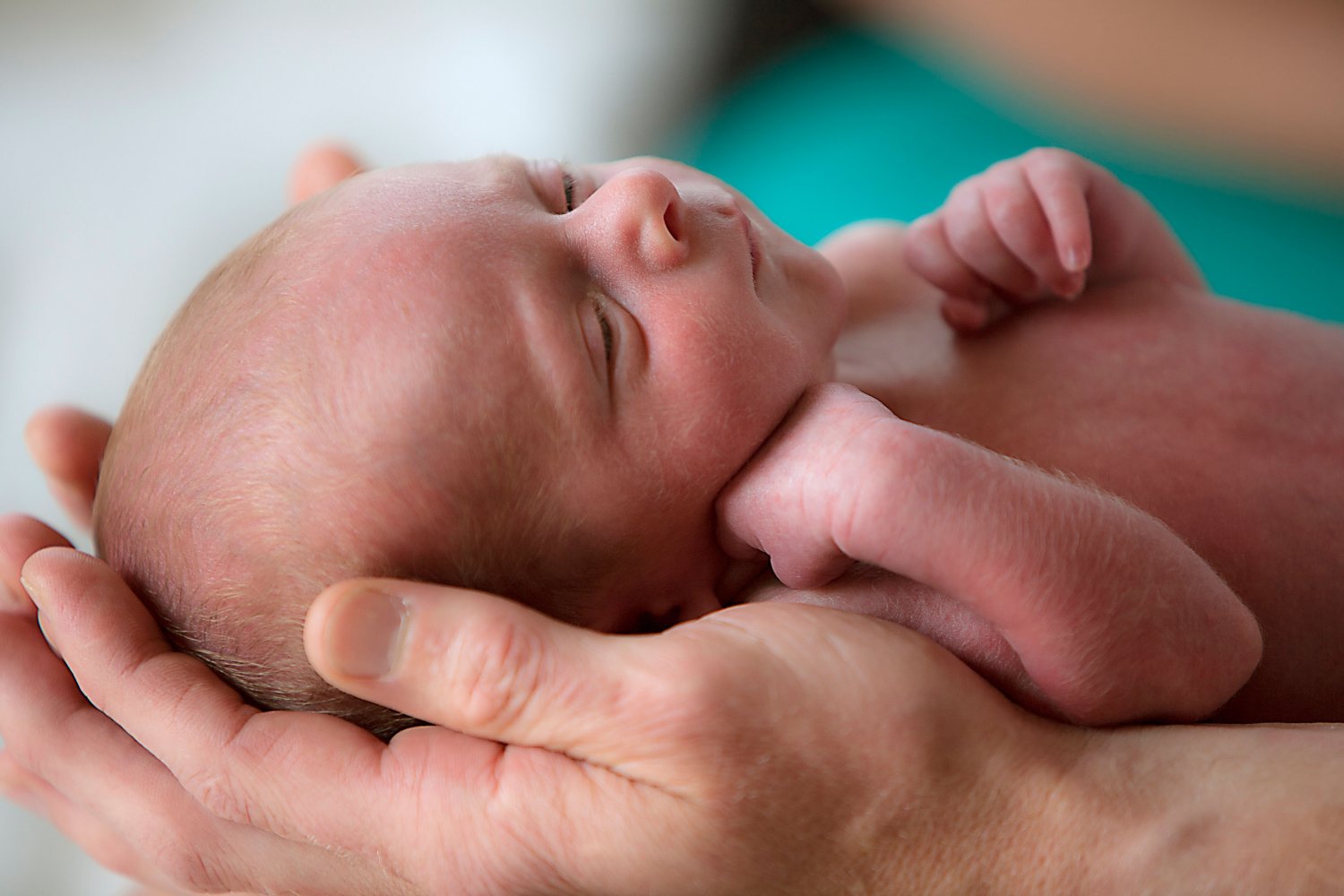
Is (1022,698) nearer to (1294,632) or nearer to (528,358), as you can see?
(1294,632)

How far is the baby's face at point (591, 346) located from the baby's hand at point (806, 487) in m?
0.03

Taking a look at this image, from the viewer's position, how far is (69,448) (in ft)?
4.37

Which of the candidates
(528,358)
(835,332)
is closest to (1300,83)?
(835,332)

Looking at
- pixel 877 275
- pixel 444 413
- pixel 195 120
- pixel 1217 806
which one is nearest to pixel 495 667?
pixel 444 413

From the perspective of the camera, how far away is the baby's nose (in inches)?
42.7

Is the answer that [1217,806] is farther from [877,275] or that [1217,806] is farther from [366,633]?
[877,275]

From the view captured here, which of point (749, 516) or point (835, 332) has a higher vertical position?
point (835, 332)

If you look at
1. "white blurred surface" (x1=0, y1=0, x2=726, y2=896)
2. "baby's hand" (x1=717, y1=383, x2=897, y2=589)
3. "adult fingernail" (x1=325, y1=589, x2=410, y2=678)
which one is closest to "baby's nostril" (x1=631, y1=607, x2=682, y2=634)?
"baby's hand" (x1=717, y1=383, x2=897, y2=589)

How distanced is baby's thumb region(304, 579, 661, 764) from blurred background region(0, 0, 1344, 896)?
1.21m

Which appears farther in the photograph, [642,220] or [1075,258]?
[1075,258]

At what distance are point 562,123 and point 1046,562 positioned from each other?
2.18 meters

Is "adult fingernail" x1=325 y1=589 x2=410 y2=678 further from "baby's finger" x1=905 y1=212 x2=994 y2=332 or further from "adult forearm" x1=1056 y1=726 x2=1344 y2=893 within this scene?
"baby's finger" x1=905 y1=212 x2=994 y2=332

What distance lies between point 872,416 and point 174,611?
2.19 ft

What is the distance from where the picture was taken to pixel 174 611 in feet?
3.47
